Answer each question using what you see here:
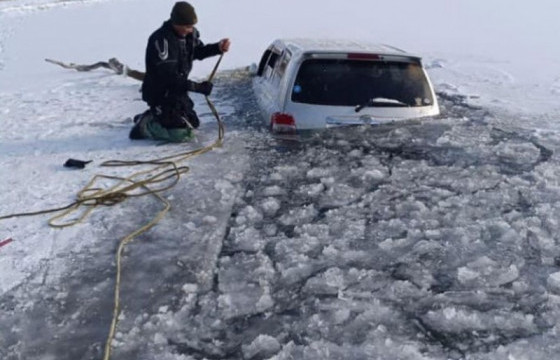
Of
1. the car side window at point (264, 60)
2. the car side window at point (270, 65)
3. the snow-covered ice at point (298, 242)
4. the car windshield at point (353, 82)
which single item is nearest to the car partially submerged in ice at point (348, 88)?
the car windshield at point (353, 82)

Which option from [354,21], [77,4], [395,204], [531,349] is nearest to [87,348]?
[531,349]

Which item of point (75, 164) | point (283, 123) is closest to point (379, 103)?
point (283, 123)

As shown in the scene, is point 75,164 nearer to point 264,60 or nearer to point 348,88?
point 348,88

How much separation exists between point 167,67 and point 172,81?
7.0 inches

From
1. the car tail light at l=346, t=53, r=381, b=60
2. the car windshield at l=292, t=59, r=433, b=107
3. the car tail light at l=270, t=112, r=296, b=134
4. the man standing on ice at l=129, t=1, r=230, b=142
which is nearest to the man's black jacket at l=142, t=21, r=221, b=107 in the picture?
the man standing on ice at l=129, t=1, r=230, b=142

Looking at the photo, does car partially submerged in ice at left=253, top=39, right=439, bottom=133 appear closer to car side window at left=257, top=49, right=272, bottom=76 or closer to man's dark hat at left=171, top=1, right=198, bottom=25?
man's dark hat at left=171, top=1, right=198, bottom=25

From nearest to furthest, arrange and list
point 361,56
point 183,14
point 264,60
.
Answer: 1. point 361,56
2. point 183,14
3. point 264,60

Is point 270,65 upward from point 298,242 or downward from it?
upward

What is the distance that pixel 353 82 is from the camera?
21.6 feet

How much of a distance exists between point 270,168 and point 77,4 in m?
34.3

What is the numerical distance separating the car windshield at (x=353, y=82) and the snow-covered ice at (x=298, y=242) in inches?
17.5

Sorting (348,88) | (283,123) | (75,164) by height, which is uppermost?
(348,88)

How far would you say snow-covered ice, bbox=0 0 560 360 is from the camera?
3854 mm

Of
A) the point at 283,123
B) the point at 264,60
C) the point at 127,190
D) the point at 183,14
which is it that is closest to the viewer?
the point at 127,190
